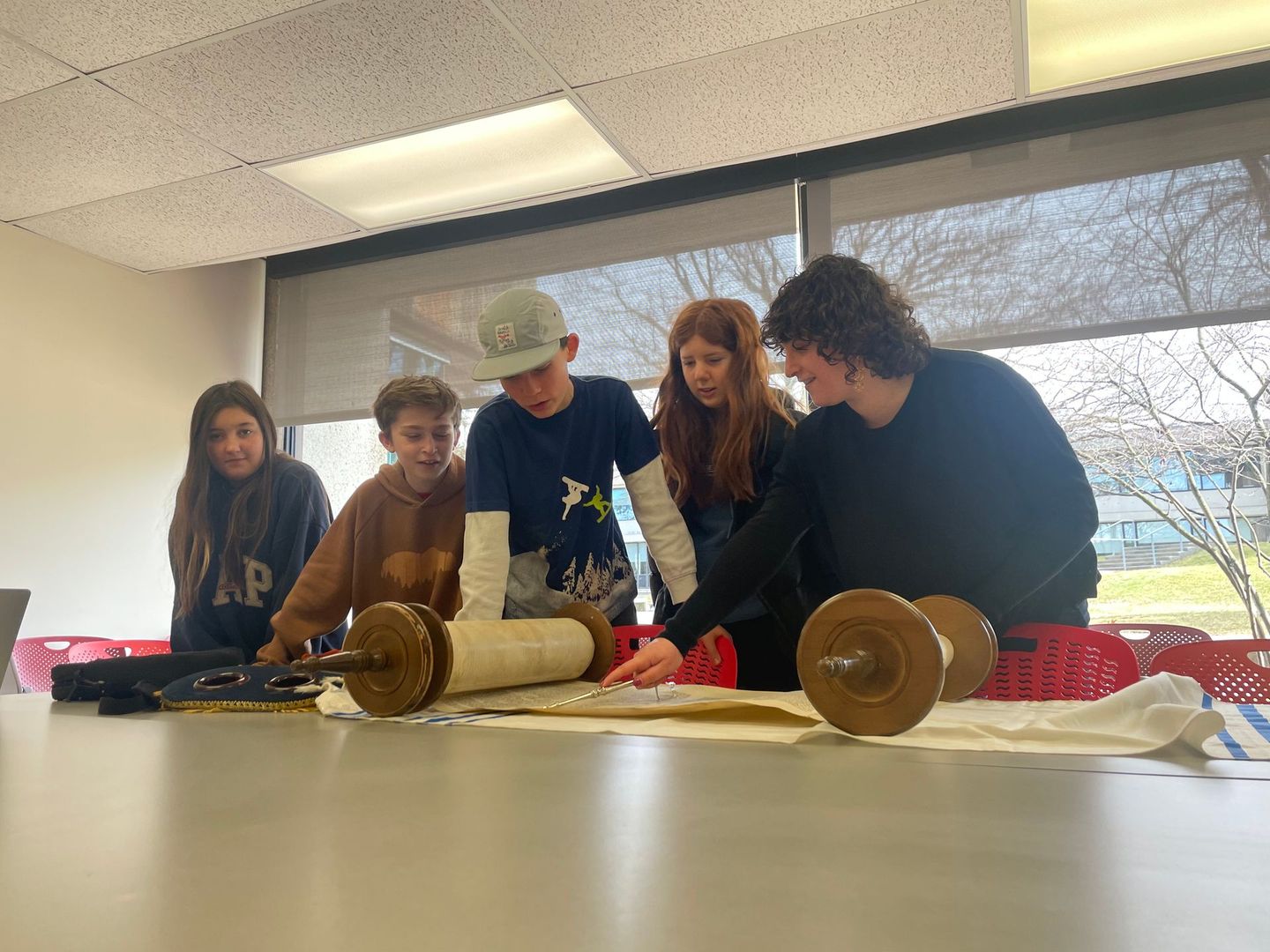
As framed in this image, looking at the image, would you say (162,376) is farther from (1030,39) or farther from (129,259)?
(1030,39)

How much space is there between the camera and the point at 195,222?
3.56m

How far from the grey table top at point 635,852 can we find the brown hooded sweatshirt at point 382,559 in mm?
1123

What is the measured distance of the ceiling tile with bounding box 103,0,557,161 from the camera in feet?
7.92

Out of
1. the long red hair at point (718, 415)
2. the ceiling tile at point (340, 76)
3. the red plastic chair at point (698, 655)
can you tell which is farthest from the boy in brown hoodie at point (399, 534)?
the ceiling tile at point (340, 76)

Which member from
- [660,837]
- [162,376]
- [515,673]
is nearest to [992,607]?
[515,673]

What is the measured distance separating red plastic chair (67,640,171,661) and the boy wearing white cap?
2.08 m

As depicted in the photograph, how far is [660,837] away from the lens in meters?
0.47

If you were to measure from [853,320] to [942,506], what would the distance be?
33 centimetres

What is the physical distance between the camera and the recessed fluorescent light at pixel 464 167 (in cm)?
309

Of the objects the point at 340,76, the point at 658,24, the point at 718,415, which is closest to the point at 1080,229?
the point at 658,24

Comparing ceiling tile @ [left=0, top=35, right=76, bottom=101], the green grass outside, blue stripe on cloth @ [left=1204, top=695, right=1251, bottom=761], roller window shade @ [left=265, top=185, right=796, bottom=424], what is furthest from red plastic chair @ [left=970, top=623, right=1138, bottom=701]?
ceiling tile @ [left=0, top=35, right=76, bottom=101]

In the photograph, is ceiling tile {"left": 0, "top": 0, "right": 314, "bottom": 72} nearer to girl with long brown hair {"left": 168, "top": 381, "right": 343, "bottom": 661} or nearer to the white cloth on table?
girl with long brown hair {"left": 168, "top": 381, "right": 343, "bottom": 661}

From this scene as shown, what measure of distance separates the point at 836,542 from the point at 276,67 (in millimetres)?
2193

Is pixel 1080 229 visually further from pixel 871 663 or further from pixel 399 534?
pixel 871 663
